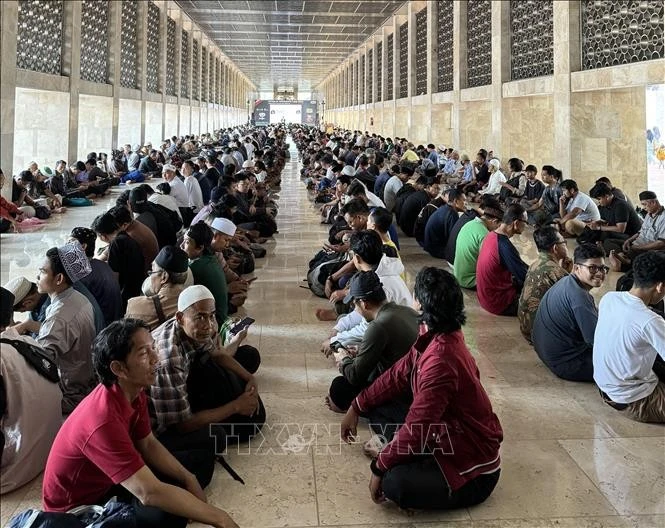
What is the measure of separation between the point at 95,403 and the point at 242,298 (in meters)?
4.02

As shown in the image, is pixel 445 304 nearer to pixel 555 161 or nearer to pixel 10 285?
pixel 10 285

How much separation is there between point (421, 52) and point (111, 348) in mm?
22703

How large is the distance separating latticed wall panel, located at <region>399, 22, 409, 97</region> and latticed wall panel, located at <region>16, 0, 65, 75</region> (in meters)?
14.2

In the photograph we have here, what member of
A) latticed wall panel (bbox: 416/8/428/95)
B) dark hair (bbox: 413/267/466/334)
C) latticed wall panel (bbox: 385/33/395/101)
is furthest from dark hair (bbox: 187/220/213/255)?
latticed wall panel (bbox: 385/33/395/101)

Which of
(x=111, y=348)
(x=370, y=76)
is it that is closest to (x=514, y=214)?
(x=111, y=348)

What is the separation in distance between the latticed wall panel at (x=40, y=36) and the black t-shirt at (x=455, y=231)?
1009cm

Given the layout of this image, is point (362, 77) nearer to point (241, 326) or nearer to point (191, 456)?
point (241, 326)

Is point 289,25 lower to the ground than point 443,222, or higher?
higher

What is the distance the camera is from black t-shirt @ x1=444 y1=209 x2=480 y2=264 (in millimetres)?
7332

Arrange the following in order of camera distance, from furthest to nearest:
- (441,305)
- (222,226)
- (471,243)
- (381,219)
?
(471,243), (222,226), (381,219), (441,305)

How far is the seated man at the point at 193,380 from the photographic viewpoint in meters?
3.09

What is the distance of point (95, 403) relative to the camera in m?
2.29

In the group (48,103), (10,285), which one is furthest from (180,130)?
(10,285)

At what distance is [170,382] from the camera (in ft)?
10.1
